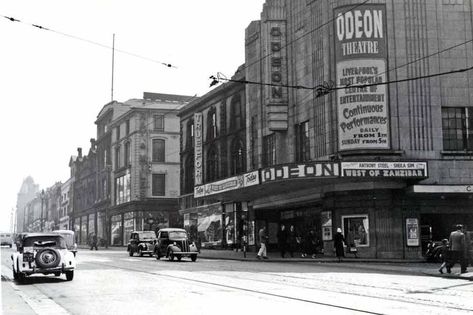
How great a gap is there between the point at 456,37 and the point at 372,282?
19360 millimetres

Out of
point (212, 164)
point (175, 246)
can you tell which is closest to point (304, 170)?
point (175, 246)

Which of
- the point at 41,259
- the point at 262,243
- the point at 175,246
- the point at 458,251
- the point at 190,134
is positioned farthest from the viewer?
the point at 190,134

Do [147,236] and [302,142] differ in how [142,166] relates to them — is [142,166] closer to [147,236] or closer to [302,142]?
[147,236]

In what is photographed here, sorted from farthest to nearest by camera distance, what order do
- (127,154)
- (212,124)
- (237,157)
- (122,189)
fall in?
(122,189) < (127,154) < (212,124) < (237,157)

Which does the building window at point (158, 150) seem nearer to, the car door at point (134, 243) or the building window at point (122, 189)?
the building window at point (122, 189)

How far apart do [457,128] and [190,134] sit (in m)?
28.7

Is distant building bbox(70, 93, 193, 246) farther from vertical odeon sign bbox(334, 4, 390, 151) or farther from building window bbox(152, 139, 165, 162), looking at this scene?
vertical odeon sign bbox(334, 4, 390, 151)

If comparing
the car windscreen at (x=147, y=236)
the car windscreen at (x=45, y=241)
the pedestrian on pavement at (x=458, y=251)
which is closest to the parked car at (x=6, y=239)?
the car windscreen at (x=147, y=236)

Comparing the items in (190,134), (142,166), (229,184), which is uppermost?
(190,134)

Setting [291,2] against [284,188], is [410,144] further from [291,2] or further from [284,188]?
[291,2]

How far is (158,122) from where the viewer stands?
7012cm

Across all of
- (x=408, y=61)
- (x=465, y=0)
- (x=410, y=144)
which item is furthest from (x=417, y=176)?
(x=465, y=0)

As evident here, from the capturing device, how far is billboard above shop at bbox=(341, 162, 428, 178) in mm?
28453

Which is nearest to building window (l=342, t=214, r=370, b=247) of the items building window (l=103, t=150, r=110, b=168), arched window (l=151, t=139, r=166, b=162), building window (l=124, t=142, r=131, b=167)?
arched window (l=151, t=139, r=166, b=162)
